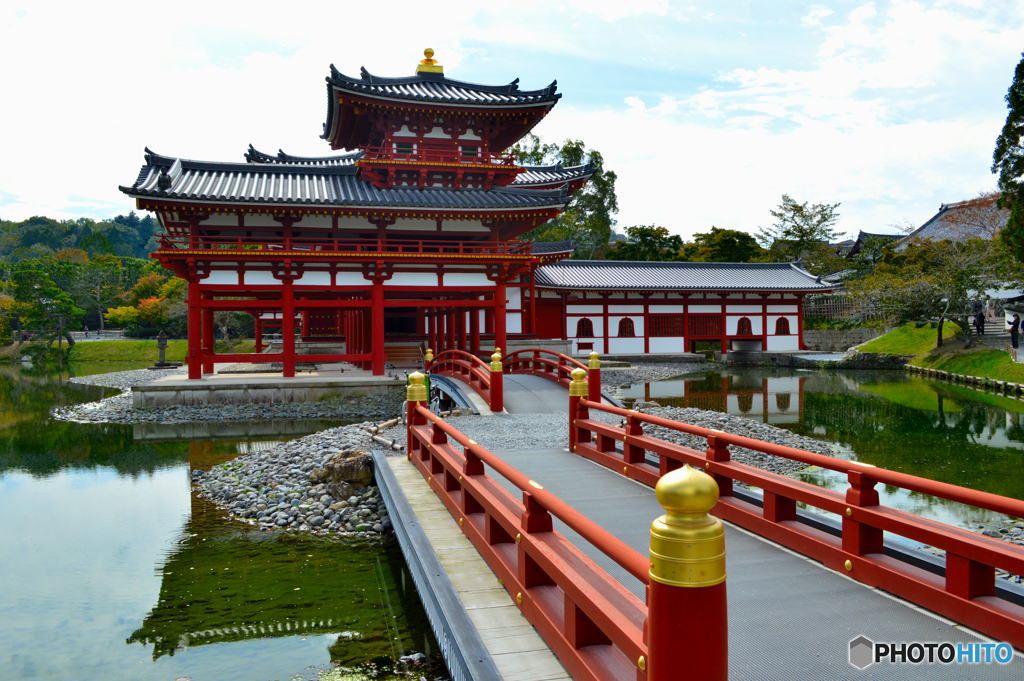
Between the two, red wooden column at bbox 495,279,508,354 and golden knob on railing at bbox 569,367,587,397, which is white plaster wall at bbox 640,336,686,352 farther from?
golden knob on railing at bbox 569,367,587,397

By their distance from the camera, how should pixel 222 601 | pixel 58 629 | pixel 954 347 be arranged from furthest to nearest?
pixel 954 347 → pixel 222 601 → pixel 58 629

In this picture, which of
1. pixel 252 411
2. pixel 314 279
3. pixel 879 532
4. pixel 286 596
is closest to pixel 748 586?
pixel 879 532

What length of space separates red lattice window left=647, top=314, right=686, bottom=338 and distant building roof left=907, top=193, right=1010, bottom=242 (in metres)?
16.5

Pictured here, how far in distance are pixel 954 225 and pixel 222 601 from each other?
5335 centimetres

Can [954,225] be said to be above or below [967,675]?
above

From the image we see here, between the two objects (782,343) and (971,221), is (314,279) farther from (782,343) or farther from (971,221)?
(971,221)

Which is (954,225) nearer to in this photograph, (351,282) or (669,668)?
(351,282)

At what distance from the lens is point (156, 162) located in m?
20.5

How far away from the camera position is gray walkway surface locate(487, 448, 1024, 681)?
133 inches

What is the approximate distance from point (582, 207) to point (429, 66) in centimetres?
2557

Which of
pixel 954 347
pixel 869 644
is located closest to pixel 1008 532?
pixel 869 644

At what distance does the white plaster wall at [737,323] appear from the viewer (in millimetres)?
37188

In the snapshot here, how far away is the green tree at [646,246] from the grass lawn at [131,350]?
2712 cm

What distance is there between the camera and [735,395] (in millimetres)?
22844
